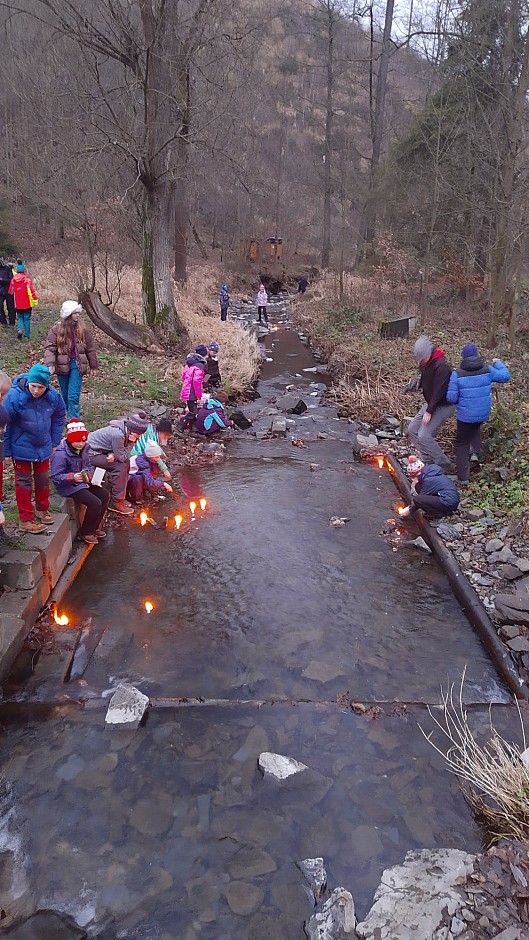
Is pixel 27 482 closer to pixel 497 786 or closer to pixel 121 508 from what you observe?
pixel 121 508

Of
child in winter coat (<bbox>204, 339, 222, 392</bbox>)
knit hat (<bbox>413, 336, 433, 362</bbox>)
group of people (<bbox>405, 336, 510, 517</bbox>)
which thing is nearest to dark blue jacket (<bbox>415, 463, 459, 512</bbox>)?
group of people (<bbox>405, 336, 510, 517</bbox>)

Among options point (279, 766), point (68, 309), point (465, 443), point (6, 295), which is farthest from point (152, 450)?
point (6, 295)

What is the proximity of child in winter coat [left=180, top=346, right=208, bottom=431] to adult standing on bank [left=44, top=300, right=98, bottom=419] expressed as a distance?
6.27 feet

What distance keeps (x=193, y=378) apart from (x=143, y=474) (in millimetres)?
2873

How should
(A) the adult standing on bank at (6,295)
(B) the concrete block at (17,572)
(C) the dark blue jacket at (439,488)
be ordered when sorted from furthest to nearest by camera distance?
1. (A) the adult standing on bank at (6,295)
2. (C) the dark blue jacket at (439,488)
3. (B) the concrete block at (17,572)

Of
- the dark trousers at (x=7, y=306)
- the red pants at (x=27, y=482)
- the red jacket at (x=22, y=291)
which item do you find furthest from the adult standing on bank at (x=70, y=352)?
the dark trousers at (x=7, y=306)

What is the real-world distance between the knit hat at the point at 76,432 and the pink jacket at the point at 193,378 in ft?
14.3

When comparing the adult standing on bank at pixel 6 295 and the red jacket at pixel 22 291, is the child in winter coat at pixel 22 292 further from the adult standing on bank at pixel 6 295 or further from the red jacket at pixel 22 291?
the adult standing on bank at pixel 6 295

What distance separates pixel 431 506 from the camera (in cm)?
759

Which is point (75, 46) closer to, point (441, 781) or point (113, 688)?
point (113, 688)

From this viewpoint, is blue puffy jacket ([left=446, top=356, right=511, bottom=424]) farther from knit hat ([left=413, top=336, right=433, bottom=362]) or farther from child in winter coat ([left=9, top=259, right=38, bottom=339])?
child in winter coat ([left=9, top=259, right=38, bottom=339])

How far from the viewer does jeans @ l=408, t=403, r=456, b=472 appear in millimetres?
8438

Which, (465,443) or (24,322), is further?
(24,322)

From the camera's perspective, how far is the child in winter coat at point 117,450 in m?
7.18
